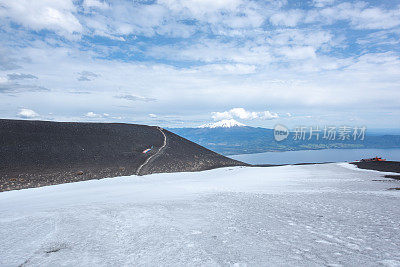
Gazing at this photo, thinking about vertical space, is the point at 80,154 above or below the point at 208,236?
below

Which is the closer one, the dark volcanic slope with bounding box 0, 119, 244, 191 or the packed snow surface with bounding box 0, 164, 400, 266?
the packed snow surface with bounding box 0, 164, 400, 266

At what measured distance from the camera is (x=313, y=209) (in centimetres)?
606

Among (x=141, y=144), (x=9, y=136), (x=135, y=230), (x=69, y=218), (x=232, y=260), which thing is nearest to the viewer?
(x=232, y=260)

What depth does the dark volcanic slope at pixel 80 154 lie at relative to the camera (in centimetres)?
1644

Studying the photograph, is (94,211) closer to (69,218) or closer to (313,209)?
(69,218)

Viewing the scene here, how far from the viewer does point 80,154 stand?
21.0 metres

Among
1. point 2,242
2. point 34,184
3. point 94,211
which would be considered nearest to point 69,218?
point 94,211

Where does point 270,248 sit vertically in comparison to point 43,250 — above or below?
above

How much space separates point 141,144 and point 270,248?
25687 millimetres

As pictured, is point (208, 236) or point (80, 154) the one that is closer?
point (208, 236)

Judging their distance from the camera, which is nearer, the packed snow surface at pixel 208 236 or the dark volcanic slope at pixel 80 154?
the packed snow surface at pixel 208 236

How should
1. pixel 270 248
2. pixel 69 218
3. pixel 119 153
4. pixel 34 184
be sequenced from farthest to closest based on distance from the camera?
pixel 119 153
pixel 34 184
pixel 69 218
pixel 270 248

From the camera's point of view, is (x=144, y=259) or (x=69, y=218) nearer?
(x=144, y=259)

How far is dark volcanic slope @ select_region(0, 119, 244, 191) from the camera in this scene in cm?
1644
